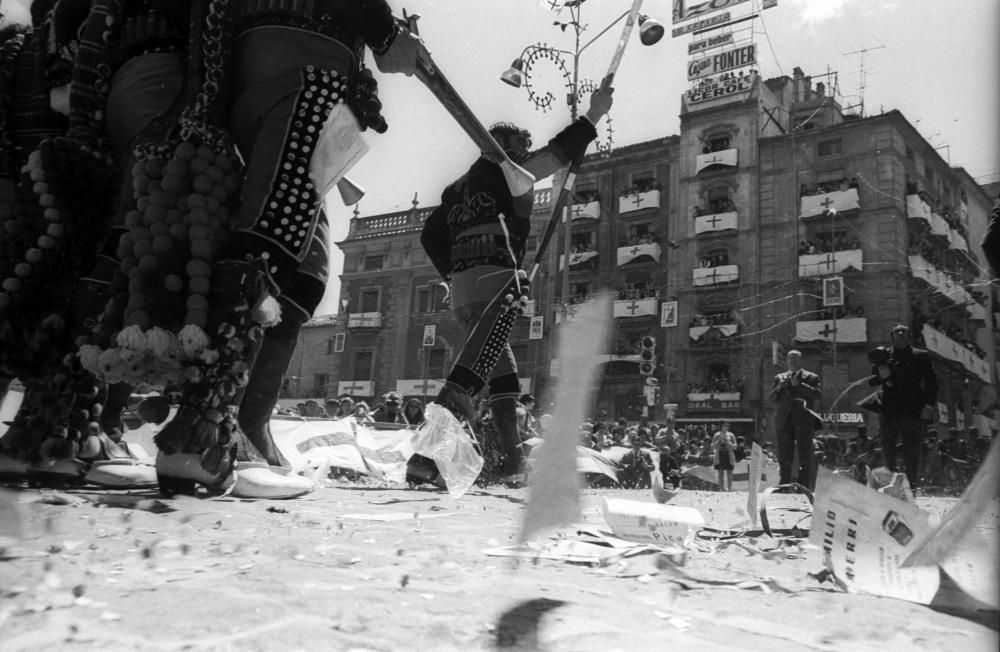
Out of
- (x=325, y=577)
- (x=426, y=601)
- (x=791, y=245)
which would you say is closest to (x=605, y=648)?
(x=426, y=601)

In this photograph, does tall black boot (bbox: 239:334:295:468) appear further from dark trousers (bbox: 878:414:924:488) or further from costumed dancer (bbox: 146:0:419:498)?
dark trousers (bbox: 878:414:924:488)

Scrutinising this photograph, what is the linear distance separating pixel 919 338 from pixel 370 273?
71.7 feet

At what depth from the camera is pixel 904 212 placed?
2553cm

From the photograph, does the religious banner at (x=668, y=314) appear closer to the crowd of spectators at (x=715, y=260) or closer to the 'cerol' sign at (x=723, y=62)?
the crowd of spectators at (x=715, y=260)

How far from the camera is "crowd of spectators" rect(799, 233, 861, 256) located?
26000 mm

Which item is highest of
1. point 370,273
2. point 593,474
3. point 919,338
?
point 370,273

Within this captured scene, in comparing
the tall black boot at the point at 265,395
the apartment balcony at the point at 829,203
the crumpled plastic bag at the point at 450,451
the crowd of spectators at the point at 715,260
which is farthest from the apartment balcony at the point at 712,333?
the tall black boot at the point at 265,395

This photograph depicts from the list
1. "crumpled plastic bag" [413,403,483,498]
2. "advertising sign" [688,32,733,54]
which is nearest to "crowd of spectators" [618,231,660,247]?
"advertising sign" [688,32,733,54]

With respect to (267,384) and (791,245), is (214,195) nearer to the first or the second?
(267,384)

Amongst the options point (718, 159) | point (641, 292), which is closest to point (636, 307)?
point (641, 292)

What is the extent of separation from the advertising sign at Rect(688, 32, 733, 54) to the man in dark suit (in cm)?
2486

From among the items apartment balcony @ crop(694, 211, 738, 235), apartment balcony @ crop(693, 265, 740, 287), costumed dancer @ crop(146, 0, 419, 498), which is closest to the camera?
costumed dancer @ crop(146, 0, 419, 498)

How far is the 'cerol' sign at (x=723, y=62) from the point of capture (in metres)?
28.3

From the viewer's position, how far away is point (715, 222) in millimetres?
28172
